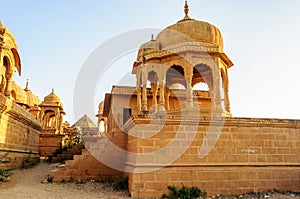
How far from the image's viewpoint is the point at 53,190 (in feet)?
24.9

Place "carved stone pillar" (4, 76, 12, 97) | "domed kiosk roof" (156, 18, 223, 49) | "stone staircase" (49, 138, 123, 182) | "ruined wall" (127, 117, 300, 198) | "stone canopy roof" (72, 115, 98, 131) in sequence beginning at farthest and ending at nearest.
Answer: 1. "stone canopy roof" (72, 115, 98, 131)
2. "carved stone pillar" (4, 76, 12, 97)
3. "domed kiosk roof" (156, 18, 223, 49)
4. "stone staircase" (49, 138, 123, 182)
5. "ruined wall" (127, 117, 300, 198)

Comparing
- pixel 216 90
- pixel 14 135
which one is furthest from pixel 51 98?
pixel 216 90

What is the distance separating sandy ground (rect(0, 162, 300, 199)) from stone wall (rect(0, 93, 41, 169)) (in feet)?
3.29

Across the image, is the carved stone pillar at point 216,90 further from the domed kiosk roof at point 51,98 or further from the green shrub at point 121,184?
the domed kiosk roof at point 51,98

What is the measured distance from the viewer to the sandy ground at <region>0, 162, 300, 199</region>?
22.6 feet

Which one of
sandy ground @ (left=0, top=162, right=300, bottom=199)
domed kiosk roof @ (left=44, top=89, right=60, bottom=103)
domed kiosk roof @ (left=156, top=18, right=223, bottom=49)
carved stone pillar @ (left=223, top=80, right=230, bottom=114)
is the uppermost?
domed kiosk roof @ (left=156, top=18, right=223, bottom=49)

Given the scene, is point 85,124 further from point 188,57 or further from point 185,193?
point 185,193

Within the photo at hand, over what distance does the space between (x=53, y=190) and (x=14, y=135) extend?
413cm

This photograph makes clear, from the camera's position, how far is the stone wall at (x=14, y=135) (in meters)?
8.89

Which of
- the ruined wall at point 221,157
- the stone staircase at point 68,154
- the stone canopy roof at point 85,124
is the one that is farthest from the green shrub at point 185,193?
the stone canopy roof at point 85,124

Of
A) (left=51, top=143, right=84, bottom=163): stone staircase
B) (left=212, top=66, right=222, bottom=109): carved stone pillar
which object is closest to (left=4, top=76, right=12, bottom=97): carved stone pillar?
(left=51, top=143, right=84, bottom=163): stone staircase

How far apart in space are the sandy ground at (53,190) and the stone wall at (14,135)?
3.29ft

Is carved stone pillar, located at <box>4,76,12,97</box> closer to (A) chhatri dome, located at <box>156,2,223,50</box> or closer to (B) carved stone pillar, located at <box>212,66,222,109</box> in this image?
(A) chhatri dome, located at <box>156,2,223,50</box>

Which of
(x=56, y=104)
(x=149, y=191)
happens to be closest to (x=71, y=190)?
(x=149, y=191)
